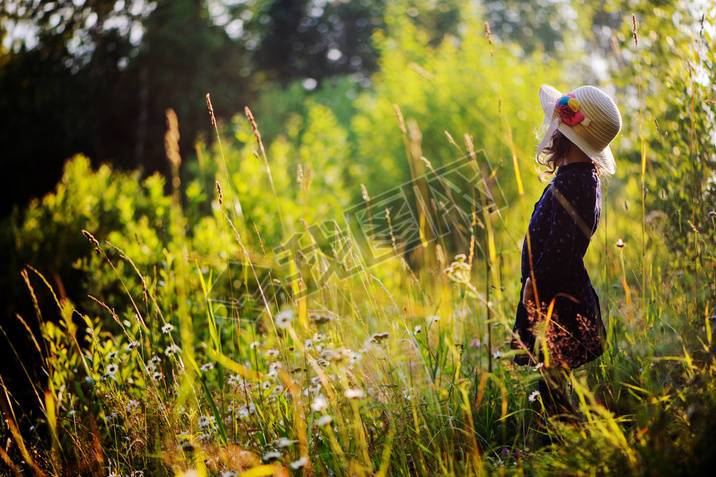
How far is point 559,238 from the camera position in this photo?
1.83 m

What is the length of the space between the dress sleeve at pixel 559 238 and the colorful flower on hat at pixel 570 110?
0.22 meters

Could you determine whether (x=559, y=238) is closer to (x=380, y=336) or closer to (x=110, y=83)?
(x=380, y=336)

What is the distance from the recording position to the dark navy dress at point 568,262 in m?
1.83

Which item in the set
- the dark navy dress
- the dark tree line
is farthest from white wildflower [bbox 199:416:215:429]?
the dark tree line

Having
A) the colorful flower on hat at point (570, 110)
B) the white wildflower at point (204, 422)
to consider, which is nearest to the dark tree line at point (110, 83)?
the white wildflower at point (204, 422)

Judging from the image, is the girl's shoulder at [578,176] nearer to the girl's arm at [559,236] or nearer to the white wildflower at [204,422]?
the girl's arm at [559,236]

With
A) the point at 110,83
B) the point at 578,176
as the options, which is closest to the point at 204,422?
the point at 578,176

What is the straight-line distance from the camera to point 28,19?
1044 centimetres

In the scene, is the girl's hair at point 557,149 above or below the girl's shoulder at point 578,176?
above

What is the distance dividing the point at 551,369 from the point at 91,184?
7009mm

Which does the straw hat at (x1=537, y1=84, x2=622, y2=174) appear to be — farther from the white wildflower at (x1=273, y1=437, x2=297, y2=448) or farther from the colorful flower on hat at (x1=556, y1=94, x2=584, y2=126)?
the white wildflower at (x1=273, y1=437, x2=297, y2=448)

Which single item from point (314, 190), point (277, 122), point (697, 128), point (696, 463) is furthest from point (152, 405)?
point (277, 122)

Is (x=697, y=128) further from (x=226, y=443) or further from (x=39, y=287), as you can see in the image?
(x=39, y=287)

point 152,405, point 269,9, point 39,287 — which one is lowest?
point 39,287
